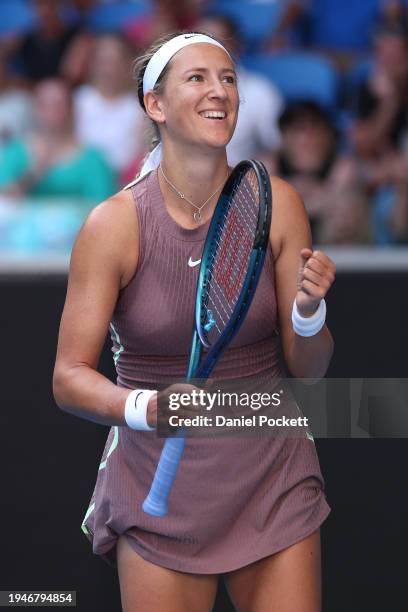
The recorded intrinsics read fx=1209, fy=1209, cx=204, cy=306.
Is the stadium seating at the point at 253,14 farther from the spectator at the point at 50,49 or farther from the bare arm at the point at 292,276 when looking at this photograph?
the bare arm at the point at 292,276

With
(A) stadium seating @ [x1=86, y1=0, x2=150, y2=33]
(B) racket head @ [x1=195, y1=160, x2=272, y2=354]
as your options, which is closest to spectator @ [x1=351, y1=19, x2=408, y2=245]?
(A) stadium seating @ [x1=86, y1=0, x2=150, y2=33]

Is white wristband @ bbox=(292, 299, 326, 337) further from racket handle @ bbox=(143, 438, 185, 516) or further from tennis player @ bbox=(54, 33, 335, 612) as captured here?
racket handle @ bbox=(143, 438, 185, 516)

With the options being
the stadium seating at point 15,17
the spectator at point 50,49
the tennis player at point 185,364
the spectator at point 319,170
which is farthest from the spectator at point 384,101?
the tennis player at point 185,364

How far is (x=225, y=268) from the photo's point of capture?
2598mm

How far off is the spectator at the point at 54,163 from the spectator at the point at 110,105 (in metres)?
0.18

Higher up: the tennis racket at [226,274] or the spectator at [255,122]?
the spectator at [255,122]

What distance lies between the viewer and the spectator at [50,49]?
22.5 ft

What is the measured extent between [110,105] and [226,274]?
13.2 feet

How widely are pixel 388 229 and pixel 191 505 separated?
3.34 meters

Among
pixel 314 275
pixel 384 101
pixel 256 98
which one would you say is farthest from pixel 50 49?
pixel 314 275

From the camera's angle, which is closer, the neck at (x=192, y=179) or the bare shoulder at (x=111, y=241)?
the bare shoulder at (x=111, y=241)

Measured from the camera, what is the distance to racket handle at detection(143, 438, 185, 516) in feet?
7.99

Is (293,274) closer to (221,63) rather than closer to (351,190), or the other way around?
(221,63)

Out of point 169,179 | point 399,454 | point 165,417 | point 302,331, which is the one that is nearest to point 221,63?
point 169,179
